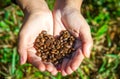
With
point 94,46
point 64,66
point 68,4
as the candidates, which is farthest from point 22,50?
point 94,46

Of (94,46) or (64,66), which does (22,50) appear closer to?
(64,66)

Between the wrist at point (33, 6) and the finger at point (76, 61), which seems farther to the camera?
the wrist at point (33, 6)

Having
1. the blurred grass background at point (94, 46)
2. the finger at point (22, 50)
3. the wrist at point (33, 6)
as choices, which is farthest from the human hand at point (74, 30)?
the blurred grass background at point (94, 46)

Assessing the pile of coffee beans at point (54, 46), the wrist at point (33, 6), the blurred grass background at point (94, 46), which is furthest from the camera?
the blurred grass background at point (94, 46)

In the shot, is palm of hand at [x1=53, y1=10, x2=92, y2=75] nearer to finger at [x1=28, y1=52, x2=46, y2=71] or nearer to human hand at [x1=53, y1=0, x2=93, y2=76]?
human hand at [x1=53, y1=0, x2=93, y2=76]

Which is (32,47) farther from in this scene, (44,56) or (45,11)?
(45,11)

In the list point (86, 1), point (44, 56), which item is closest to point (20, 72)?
point (44, 56)

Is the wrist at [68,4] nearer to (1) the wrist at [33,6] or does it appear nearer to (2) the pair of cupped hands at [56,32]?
(2) the pair of cupped hands at [56,32]
